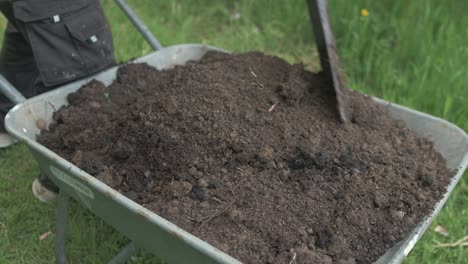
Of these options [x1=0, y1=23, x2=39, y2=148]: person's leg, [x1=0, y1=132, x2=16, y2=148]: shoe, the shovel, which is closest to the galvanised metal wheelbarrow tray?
the shovel

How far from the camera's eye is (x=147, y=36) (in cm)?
220

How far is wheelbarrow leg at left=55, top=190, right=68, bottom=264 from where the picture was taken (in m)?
1.74

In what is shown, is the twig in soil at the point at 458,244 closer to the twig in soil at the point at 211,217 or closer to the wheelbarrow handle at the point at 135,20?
the twig in soil at the point at 211,217

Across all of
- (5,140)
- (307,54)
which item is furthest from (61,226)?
(307,54)

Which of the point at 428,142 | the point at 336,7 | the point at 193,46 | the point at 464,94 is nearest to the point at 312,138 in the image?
the point at 428,142

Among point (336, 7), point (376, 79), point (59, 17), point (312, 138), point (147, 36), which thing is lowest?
point (376, 79)

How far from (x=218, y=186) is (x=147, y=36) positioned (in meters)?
1.01

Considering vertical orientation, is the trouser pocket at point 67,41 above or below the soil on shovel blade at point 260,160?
above

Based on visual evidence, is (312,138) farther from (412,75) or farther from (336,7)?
(336,7)

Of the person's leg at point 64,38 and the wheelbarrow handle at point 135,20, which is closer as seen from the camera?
the person's leg at point 64,38

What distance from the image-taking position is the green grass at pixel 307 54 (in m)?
2.17

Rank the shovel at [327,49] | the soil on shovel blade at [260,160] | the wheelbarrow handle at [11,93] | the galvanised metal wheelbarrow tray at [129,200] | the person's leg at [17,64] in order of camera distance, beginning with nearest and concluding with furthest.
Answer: the galvanised metal wheelbarrow tray at [129,200] < the soil on shovel blade at [260,160] < the shovel at [327,49] < the wheelbarrow handle at [11,93] < the person's leg at [17,64]

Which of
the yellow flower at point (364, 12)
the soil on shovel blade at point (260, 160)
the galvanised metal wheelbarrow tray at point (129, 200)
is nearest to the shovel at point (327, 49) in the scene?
the soil on shovel blade at point (260, 160)

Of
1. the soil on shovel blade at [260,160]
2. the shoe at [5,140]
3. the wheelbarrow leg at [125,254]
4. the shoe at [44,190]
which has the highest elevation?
the soil on shovel blade at [260,160]
